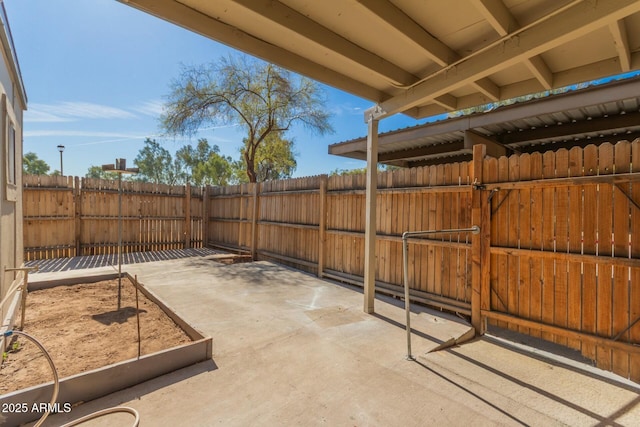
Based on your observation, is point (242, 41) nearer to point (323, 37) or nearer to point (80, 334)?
point (323, 37)

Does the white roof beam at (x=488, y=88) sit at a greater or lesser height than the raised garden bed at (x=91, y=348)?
greater

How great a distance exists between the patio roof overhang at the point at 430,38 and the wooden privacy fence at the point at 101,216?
26.6 feet

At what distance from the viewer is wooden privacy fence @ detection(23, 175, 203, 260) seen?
730 cm

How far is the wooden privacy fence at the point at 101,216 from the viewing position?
730cm

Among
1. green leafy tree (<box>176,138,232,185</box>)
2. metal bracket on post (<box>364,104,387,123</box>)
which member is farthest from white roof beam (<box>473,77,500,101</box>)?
green leafy tree (<box>176,138,232,185</box>)

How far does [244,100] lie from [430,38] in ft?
31.8

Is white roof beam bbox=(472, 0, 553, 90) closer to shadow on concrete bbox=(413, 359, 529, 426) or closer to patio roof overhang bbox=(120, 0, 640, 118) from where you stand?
patio roof overhang bbox=(120, 0, 640, 118)

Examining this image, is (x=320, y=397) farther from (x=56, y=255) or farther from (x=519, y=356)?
(x=56, y=255)

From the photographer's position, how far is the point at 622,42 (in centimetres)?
217

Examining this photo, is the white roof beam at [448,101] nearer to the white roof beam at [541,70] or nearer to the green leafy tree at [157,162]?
the white roof beam at [541,70]

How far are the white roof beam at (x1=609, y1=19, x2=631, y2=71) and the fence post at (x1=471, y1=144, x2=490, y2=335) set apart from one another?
4.13 ft

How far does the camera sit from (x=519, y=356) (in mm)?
2756

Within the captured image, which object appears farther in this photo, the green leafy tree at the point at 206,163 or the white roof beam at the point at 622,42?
the green leafy tree at the point at 206,163

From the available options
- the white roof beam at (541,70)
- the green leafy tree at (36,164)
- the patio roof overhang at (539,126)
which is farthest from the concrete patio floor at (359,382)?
the green leafy tree at (36,164)
